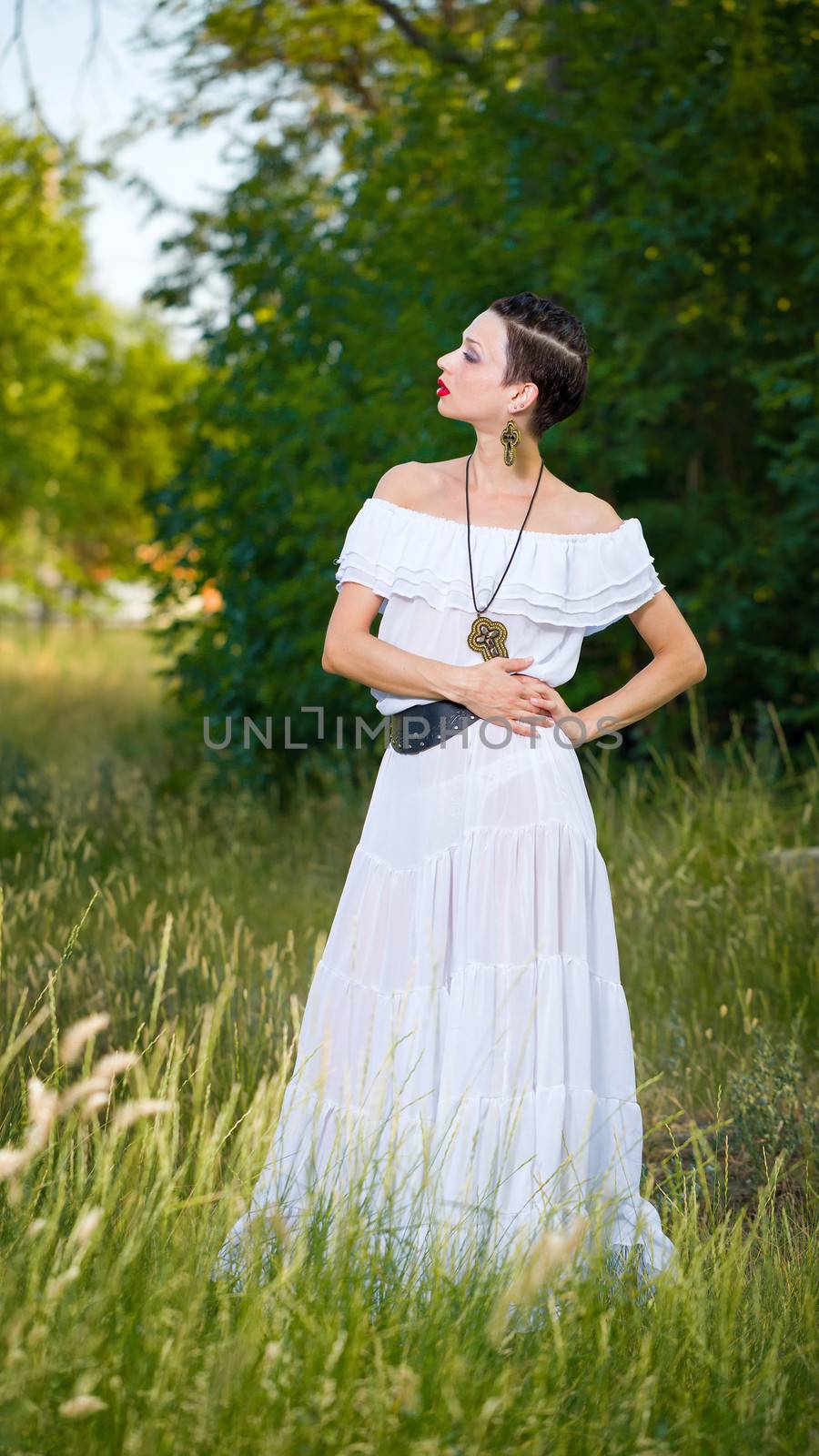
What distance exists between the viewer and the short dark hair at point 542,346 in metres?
2.97

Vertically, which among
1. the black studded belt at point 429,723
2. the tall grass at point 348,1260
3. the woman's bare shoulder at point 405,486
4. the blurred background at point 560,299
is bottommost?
the tall grass at point 348,1260

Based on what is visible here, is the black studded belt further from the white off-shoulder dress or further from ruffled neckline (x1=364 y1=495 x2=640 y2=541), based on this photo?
ruffled neckline (x1=364 y1=495 x2=640 y2=541)

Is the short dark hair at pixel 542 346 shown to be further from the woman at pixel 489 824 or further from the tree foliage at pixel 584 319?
the tree foliage at pixel 584 319

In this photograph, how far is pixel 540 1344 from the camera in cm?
238

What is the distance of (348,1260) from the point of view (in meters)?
2.32

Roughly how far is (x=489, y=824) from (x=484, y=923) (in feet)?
0.66

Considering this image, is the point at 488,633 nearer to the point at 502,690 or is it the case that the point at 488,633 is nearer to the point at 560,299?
the point at 502,690

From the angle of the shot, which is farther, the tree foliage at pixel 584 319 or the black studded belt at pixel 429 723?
the tree foliage at pixel 584 319

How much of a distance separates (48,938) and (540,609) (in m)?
2.76

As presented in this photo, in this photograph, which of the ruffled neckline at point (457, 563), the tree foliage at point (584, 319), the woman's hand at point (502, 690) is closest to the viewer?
the woman's hand at point (502, 690)

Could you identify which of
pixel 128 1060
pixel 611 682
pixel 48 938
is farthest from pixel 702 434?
pixel 128 1060

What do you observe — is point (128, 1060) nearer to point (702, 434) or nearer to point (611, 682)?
point (611, 682)

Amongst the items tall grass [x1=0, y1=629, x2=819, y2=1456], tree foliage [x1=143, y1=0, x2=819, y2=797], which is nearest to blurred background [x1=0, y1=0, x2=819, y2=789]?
tree foliage [x1=143, y1=0, x2=819, y2=797]

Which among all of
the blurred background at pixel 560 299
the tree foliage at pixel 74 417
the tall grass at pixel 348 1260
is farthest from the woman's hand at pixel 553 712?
the tree foliage at pixel 74 417
